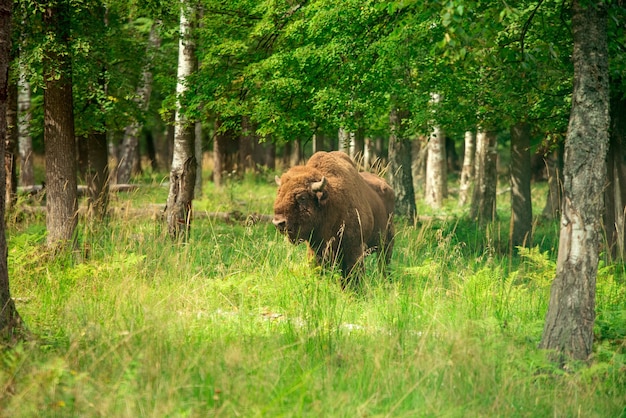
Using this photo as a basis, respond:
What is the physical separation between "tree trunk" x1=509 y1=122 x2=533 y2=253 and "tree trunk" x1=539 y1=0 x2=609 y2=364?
333 inches

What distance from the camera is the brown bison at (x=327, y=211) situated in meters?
9.30

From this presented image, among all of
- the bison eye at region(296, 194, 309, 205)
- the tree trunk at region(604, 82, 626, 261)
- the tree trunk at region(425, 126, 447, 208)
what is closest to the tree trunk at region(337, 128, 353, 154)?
the tree trunk at region(425, 126, 447, 208)

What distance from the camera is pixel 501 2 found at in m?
6.59

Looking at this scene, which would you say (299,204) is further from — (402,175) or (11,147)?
(402,175)

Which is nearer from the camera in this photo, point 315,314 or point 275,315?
point 315,314

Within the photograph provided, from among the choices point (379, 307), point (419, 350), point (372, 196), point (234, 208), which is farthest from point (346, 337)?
point (234, 208)

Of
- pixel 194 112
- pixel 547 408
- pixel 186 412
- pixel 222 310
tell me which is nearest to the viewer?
pixel 186 412

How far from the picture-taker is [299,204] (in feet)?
30.6

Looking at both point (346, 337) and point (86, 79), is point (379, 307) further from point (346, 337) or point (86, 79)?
point (86, 79)

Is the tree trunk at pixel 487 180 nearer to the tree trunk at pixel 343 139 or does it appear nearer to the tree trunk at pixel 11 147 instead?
the tree trunk at pixel 343 139

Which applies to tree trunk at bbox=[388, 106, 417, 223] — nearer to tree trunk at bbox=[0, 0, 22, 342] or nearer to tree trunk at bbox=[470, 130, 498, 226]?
tree trunk at bbox=[470, 130, 498, 226]

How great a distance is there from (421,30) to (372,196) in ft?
8.09

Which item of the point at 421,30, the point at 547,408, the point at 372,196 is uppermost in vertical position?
the point at 421,30

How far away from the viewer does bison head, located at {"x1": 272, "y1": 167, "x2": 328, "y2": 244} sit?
9227 millimetres
